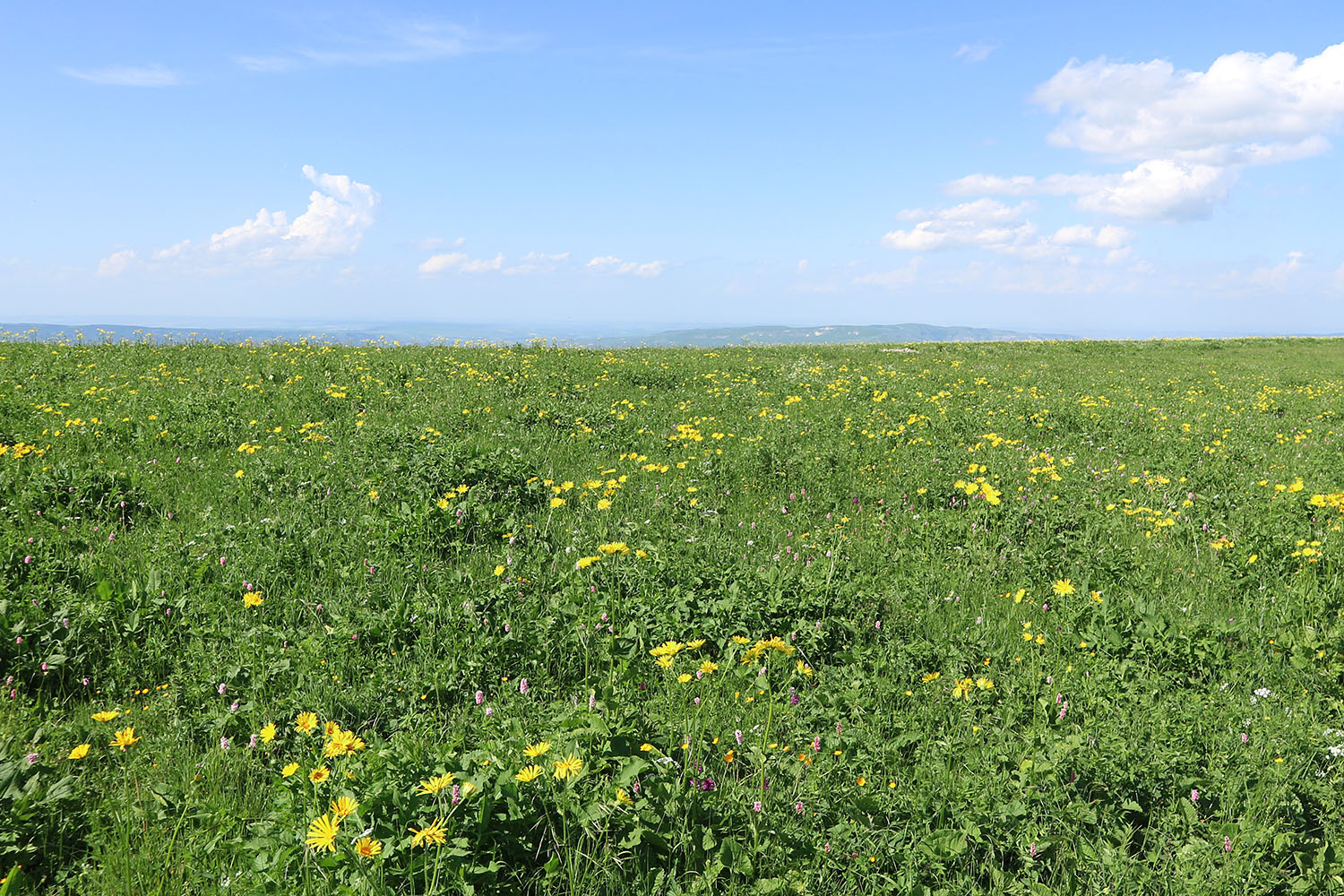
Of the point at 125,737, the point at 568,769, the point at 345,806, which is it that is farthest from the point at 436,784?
the point at 125,737

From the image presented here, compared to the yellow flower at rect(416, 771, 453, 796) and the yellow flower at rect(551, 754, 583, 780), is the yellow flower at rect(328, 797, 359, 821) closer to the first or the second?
the yellow flower at rect(416, 771, 453, 796)

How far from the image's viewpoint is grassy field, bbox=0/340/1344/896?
8.45 feet

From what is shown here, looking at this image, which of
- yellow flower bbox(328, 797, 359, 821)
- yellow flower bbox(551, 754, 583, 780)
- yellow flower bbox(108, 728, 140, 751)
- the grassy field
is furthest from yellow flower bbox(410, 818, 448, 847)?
yellow flower bbox(108, 728, 140, 751)

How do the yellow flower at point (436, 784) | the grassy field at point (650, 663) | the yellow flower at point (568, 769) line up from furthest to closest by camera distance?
the grassy field at point (650, 663)
the yellow flower at point (568, 769)
the yellow flower at point (436, 784)

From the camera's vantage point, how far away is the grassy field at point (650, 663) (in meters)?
2.58

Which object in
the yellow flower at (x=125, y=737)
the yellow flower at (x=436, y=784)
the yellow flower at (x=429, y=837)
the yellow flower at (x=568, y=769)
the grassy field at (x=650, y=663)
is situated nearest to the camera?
the yellow flower at (x=429, y=837)

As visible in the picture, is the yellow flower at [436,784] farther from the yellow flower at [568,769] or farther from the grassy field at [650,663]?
the yellow flower at [568,769]

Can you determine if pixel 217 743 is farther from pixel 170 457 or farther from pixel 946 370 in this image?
pixel 946 370

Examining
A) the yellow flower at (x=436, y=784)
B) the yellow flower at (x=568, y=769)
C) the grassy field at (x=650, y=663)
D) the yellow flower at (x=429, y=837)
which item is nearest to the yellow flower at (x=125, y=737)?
the grassy field at (x=650, y=663)

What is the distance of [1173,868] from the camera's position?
2744 millimetres

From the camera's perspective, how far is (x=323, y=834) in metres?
2.19

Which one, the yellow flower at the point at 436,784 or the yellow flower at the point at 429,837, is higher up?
the yellow flower at the point at 436,784

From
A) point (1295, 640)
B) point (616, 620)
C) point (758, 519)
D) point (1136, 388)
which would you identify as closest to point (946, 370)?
point (1136, 388)

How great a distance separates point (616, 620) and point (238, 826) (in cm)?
222
